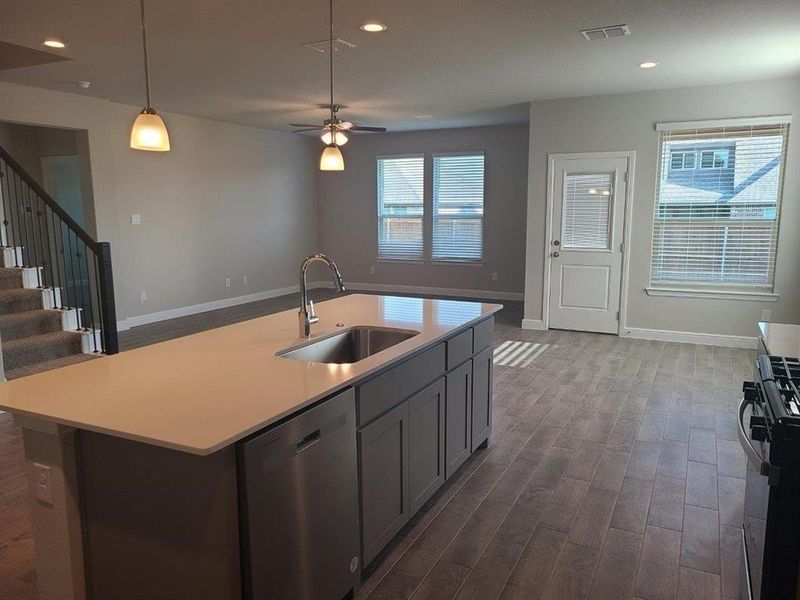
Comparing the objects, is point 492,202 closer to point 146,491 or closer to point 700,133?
point 700,133

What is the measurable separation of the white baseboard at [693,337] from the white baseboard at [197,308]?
4.65 m

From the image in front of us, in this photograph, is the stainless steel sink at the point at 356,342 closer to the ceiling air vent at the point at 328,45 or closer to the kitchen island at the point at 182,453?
the kitchen island at the point at 182,453

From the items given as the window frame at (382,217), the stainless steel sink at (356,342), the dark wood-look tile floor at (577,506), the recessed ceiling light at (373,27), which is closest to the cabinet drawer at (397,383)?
the stainless steel sink at (356,342)

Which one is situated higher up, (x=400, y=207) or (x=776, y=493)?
(x=400, y=207)

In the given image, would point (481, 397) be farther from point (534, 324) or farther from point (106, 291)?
point (534, 324)

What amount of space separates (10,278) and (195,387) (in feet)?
14.9

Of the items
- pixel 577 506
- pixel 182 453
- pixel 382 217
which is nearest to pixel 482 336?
pixel 577 506

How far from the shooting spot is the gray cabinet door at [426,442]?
2512 millimetres

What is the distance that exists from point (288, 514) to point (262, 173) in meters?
7.91

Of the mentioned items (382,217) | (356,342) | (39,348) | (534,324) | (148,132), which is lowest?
(534,324)

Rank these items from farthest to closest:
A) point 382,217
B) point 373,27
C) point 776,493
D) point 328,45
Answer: point 382,217 < point 328,45 < point 373,27 < point 776,493

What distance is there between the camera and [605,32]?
404 centimetres

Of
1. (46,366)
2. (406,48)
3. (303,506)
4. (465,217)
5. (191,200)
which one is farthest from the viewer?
(465,217)

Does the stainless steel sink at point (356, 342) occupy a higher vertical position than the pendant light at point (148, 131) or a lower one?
lower
